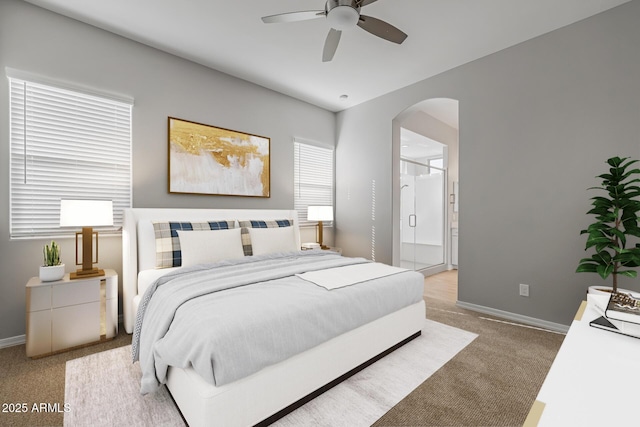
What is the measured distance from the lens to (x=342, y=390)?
72.6 inches

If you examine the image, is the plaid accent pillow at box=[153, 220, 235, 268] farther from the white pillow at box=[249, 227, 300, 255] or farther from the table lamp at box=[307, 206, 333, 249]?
the table lamp at box=[307, 206, 333, 249]

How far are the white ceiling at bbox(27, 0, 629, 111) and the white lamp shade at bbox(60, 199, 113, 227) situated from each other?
1.76 meters

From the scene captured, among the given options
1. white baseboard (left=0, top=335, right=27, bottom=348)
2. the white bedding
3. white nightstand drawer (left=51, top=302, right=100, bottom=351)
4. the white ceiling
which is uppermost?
the white ceiling

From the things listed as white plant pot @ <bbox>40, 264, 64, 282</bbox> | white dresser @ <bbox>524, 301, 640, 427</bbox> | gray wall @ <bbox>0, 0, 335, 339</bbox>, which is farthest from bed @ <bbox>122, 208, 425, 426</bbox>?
white dresser @ <bbox>524, 301, 640, 427</bbox>

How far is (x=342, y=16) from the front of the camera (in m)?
2.12

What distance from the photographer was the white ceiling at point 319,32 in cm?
251

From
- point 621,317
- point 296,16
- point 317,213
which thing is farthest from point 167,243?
point 621,317

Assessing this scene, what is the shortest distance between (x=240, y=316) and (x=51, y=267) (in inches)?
76.4

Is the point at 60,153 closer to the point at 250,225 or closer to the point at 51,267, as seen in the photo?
the point at 51,267

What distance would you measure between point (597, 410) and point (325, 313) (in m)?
1.29

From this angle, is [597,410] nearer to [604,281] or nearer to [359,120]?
[604,281]

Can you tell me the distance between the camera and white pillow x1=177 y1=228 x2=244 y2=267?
8.96 ft

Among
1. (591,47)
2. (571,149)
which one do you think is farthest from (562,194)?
(591,47)

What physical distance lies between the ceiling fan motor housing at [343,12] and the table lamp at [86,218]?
2440 mm
